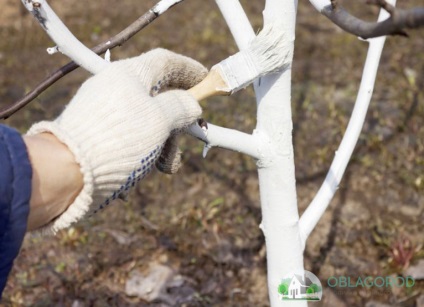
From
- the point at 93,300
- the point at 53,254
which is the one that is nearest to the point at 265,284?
the point at 93,300

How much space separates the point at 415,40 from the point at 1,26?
3.13 meters

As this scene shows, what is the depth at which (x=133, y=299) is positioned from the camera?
9.07 feet

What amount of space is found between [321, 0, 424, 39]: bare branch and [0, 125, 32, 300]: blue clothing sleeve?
28.5 inches

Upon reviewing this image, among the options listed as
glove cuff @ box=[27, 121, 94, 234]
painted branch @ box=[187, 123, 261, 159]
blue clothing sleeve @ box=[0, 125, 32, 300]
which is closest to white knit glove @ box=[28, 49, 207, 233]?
glove cuff @ box=[27, 121, 94, 234]

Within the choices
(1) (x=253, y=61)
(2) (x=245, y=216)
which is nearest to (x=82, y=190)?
(1) (x=253, y=61)

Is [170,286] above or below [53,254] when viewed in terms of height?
below

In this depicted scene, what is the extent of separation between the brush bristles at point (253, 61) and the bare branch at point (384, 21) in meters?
0.18

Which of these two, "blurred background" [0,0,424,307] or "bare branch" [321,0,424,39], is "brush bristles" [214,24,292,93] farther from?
"blurred background" [0,0,424,307]

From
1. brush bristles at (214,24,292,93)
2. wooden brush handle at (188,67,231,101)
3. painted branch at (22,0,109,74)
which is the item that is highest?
painted branch at (22,0,109,74)

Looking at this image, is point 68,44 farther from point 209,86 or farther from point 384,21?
point 384,21

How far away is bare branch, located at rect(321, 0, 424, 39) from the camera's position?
1180mm

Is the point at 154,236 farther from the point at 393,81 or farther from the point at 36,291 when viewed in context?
the point at 393,81

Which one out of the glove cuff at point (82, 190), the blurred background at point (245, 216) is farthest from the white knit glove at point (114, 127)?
the blurred background at point (245, 216)

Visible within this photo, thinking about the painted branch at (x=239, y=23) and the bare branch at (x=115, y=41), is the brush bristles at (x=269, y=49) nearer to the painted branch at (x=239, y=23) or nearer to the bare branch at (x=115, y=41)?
the painted branch at (x=239, y=23)
